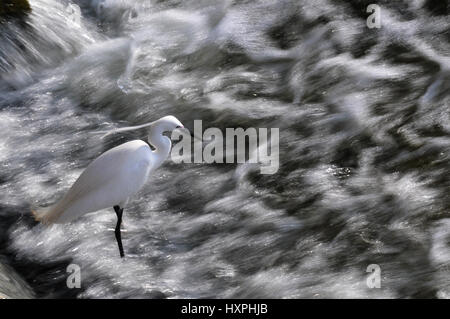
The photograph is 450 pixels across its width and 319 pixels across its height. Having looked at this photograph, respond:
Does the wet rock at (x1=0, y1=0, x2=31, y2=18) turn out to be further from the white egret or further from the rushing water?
the white egret

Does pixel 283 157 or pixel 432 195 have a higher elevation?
pixel 283 157

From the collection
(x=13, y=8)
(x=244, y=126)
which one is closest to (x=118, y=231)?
(x=244, y=126)

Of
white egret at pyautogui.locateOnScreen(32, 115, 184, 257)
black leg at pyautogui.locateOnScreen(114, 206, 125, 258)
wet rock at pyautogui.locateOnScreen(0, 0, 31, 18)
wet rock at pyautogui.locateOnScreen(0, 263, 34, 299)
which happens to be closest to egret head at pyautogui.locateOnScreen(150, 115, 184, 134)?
white egret at pyautogui.locateOnScreen(32, 115, 184, 257)

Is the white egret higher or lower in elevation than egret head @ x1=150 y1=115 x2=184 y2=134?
lower

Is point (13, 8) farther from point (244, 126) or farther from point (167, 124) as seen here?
point (167, 124)

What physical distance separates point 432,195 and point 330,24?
1984 millimetres

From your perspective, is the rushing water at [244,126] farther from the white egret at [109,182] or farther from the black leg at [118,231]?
the white egret at [109,182]

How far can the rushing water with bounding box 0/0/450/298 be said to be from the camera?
3.52m

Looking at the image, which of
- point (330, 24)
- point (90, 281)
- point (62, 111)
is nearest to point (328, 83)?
point (330, 24)

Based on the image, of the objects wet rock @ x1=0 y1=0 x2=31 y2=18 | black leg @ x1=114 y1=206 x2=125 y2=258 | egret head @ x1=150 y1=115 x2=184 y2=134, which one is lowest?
black leg @ x1=114 y1=206 x2=125 y2=258

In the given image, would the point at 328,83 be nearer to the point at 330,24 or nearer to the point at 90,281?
the point at 330,24

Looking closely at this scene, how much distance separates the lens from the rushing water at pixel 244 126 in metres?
3.52

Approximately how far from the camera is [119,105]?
5.10 meters
